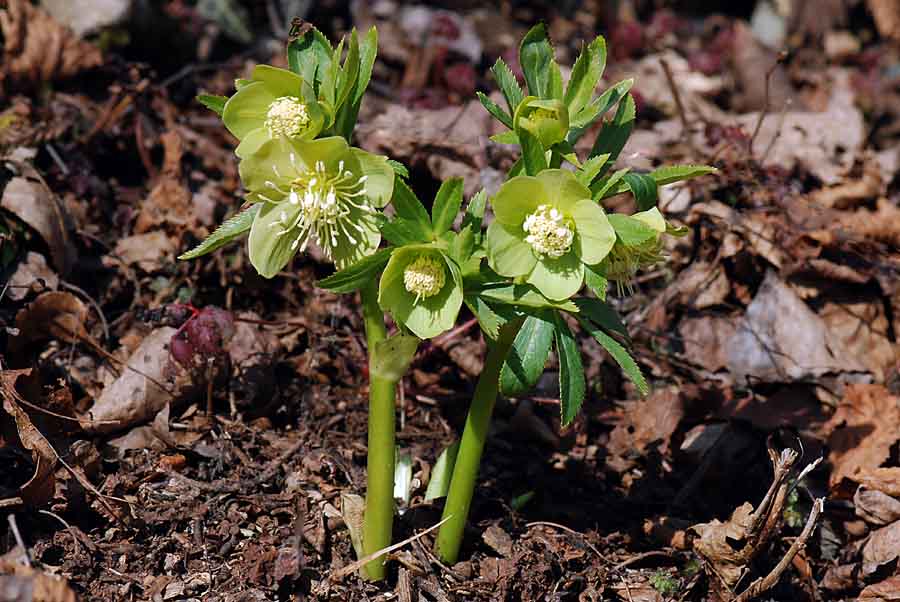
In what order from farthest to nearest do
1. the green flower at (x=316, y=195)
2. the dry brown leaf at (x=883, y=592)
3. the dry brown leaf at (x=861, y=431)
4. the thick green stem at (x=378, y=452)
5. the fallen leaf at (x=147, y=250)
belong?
the fallen leaf at (x=147, y=250)
the dry brown leaf at (x=861, y=431)
the dry brown leaf at (x=883, y=592)
the thick green stem at (x=378, y=452)
the green flower at (x=316, y=195)

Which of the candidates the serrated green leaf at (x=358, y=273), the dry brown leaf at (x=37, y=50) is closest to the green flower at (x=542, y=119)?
the serrated green leaf at (x=358, y=273)

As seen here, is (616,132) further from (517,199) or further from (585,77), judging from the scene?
(517,199)

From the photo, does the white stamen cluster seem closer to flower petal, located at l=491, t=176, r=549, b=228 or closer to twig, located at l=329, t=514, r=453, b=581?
flower petal, located at l=491, t=176, r=549, b=228

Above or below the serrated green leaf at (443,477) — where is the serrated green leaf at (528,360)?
above

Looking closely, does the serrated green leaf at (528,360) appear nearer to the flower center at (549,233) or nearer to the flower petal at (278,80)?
the flower center at (549,233)

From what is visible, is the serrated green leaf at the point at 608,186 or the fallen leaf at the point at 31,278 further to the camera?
the fallen leaf at the point at 31,278

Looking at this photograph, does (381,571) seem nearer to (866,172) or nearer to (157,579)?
(157,579)

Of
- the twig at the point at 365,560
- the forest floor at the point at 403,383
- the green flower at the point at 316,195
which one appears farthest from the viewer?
the forest floor at the point at 403,383

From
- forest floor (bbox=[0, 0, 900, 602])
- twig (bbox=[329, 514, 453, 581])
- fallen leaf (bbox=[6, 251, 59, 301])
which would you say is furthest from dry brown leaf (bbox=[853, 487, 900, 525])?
fallen leaf (bbox=[6, 251, 59, 301])

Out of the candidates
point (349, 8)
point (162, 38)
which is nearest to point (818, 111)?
point (349, 8)
